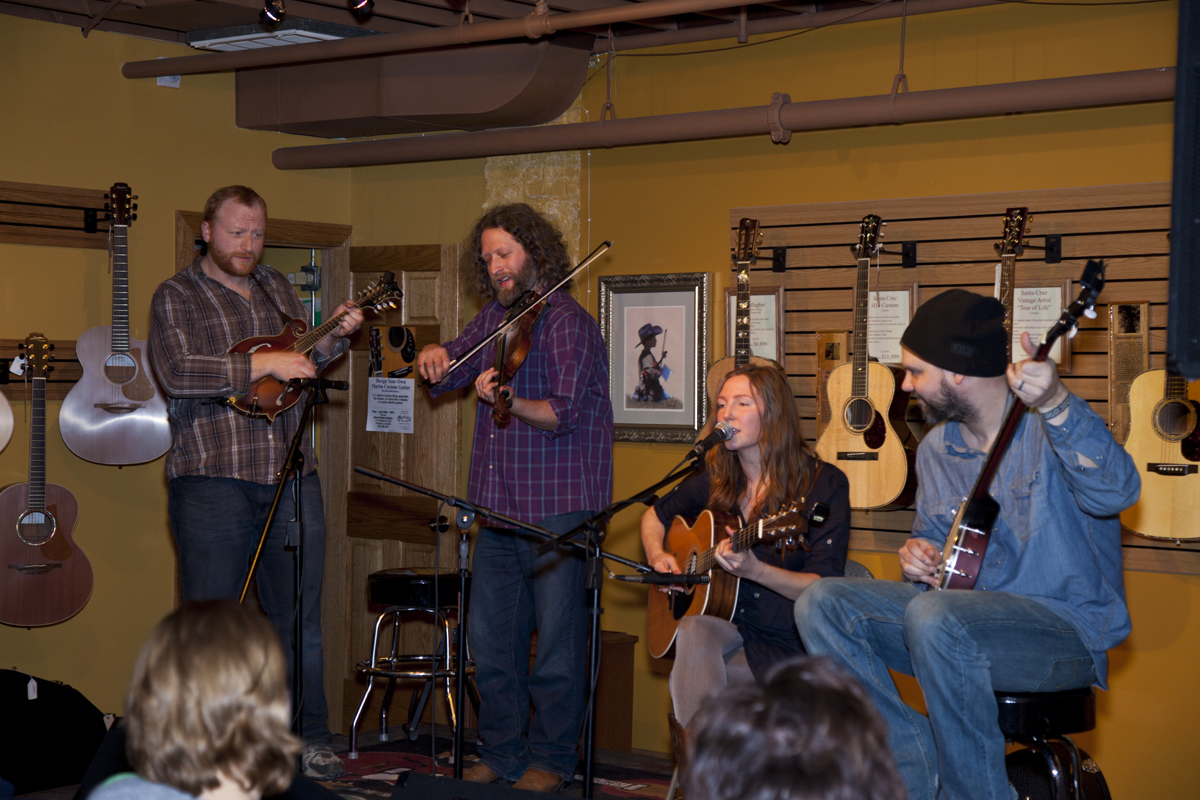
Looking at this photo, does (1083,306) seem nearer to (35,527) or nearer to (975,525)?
(975,525)

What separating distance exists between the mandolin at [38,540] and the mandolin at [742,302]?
2578mm

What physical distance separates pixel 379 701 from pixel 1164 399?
11.7 ft

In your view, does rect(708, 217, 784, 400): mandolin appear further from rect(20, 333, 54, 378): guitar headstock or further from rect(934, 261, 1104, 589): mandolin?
rect(20, 333, 54, 378): guitar headstock

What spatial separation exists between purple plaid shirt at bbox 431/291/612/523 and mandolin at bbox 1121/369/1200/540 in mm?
1712

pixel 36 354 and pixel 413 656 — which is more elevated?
pixel 36 354

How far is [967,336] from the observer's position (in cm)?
284

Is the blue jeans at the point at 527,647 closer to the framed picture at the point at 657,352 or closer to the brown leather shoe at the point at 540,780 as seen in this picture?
the brown leather shoe at the point at 540,780

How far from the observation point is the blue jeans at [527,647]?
383 cm

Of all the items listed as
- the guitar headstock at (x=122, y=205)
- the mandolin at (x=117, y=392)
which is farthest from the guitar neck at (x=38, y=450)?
the guitar headstock at (x=122, y=205)

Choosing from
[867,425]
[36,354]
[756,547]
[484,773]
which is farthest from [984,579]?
[36,354]

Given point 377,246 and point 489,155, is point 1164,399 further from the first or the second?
point 377,246

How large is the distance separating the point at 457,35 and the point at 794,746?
11.6ft

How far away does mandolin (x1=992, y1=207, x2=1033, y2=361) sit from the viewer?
158 inches

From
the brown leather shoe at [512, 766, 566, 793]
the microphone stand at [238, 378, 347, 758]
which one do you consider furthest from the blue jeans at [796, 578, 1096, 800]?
the microphone stand at [238, 378, 347, 758]
